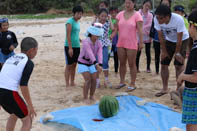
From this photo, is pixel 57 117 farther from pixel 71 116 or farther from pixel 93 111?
pixel 93 111

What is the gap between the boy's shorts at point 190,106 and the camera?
3.09 metres

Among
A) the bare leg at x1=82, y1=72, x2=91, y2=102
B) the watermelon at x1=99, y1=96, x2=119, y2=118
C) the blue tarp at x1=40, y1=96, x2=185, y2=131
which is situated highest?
the bare leg at x1=82, y1=72, x2=91, y2=102

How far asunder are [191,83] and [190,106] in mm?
257

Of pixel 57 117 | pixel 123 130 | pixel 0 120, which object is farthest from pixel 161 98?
pixel 0 120

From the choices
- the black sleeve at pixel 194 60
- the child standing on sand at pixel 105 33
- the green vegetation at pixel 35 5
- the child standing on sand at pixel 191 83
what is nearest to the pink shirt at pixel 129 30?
the child standing on sand at pixel 105 33

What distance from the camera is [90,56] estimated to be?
17.1 feet

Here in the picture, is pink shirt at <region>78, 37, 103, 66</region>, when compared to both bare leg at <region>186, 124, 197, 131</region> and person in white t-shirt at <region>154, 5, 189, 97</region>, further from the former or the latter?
bare leg at <region>186, 124, 197, 131</region>

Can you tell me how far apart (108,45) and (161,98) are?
1.73 m

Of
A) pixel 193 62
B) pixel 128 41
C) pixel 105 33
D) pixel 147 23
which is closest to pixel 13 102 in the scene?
pixel 193 62

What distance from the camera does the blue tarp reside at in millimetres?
4344

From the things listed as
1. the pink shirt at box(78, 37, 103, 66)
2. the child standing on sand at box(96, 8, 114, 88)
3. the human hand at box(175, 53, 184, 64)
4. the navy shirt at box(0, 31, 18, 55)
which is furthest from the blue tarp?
the navy shirt at box(0, 31, 18, 55)

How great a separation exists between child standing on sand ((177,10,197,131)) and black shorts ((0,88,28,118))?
74.5 inches

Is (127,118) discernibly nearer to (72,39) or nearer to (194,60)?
(194,60)

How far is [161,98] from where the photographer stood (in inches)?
224
